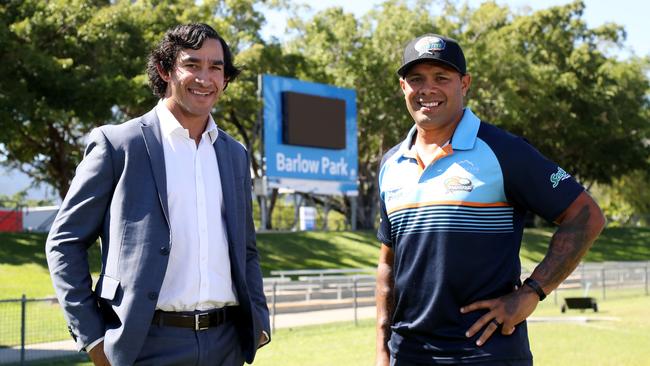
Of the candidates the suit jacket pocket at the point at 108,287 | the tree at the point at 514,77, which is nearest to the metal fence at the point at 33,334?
the suit jacket pocket at the point at 108,287

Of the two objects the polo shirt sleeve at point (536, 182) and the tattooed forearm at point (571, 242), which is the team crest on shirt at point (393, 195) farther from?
the tattooed forearm at point (571, 242)

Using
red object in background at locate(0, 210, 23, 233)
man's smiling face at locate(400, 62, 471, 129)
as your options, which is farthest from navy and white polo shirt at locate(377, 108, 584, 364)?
red object in background at locate(0, 210, 23, 233)

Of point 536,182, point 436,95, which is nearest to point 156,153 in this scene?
point 436,95

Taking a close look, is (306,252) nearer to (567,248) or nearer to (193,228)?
(193,228)

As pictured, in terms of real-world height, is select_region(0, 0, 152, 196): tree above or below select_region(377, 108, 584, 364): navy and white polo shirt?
above

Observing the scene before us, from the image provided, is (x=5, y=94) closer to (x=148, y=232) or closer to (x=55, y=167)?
(x=55, y=167)

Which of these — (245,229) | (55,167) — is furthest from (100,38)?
Result: (245,229)

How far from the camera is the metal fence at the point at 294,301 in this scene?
47.3ft

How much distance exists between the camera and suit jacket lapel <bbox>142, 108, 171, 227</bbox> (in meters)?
4.02

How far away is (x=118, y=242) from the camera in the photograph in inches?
156

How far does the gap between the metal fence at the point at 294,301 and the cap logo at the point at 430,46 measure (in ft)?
33.2

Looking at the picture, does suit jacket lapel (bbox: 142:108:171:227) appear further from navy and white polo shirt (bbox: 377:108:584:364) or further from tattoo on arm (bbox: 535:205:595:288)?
tattoo on arm (bbox: 535:205:595:288)

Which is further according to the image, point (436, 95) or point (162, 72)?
point (162, 72)

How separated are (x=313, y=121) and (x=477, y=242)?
106 feet
